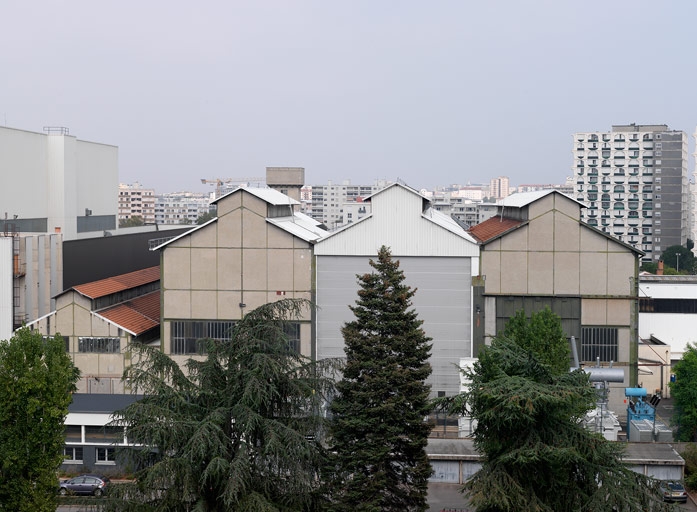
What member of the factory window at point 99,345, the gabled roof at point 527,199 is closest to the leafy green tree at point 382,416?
the gabled roof at point 527,199

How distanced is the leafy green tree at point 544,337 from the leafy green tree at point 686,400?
6.54 m

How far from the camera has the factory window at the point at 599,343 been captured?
1502 inches

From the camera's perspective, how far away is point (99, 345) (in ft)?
124

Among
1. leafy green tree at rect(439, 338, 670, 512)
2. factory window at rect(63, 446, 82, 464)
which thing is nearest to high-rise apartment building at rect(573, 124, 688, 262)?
factory window at rect(63, 446, 82, 464)

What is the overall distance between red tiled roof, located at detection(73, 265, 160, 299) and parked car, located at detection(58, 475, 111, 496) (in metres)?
9.06

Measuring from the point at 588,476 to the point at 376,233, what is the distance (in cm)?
2016

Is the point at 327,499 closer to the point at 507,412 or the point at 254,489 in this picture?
the point at 254,489

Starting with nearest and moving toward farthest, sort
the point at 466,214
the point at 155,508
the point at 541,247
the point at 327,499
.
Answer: the point at 155,508 < the point at 327,499 < the point at 541,247 < the point at 466,214

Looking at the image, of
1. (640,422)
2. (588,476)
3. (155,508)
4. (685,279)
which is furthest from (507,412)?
(685,279)

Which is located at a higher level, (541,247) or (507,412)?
(541,247)

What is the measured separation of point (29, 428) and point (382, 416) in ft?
33.3

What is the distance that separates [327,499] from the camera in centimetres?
2167

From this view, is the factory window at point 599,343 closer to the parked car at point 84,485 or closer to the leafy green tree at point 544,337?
the leafy green tree at point 544,337

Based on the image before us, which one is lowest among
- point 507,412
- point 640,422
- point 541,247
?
point 640,422
